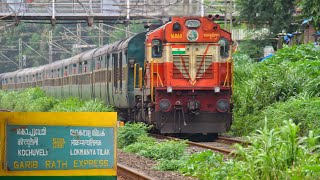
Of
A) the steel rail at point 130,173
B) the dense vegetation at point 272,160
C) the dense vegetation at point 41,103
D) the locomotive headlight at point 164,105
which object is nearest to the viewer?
the dense vegetation at point 272,160

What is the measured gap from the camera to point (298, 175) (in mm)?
9453

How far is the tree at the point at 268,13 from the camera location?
35844mm

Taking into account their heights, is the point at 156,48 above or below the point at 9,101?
above

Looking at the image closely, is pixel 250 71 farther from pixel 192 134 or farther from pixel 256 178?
pixel 256 178

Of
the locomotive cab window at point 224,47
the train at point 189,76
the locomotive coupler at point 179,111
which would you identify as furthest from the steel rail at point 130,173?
the locomotive cab window at point 224,47

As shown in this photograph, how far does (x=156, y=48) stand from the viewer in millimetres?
20297

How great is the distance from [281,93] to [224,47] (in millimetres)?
2269

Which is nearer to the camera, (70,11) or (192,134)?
(192,134)

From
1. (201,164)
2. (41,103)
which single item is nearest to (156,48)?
(201,164)

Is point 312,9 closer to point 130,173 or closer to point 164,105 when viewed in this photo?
point 164,105

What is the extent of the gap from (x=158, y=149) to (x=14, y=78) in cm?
4196

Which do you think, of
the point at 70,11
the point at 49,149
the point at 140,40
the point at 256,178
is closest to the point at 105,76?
the point at 140,40

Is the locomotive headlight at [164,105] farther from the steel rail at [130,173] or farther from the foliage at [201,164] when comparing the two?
the foliage at [201,164]

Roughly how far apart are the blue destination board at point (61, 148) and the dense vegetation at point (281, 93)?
9.76 m
